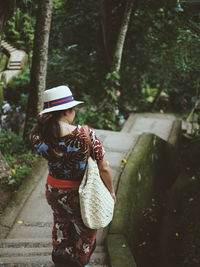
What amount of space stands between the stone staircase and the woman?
28cm

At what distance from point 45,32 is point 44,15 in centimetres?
26

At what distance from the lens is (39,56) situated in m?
5.10

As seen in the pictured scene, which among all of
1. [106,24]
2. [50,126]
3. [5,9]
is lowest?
[50,126]

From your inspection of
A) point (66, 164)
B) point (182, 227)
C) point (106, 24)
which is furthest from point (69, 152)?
point (106, 24)

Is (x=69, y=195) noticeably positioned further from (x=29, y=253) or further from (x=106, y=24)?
(x=106, y=24)

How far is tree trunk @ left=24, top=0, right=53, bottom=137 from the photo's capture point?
488cm

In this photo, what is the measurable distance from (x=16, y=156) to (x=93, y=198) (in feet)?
10.7

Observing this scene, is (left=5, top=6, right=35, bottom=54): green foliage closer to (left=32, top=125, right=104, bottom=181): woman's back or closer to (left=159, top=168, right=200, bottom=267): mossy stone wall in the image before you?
(left=159, top=168, right=200, bottom=267): mossy stone wall

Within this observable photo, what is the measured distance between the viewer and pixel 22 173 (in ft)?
15.4

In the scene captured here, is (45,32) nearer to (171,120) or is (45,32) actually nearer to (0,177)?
(0,177)

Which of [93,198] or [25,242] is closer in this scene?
[93,198]

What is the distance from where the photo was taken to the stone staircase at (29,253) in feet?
9.18

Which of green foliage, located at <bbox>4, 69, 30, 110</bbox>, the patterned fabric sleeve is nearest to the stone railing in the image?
green foliage, located at <bbox>4, 69, 30, 110</bbox>

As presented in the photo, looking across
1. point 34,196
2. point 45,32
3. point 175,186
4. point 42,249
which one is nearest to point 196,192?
point 175,186
